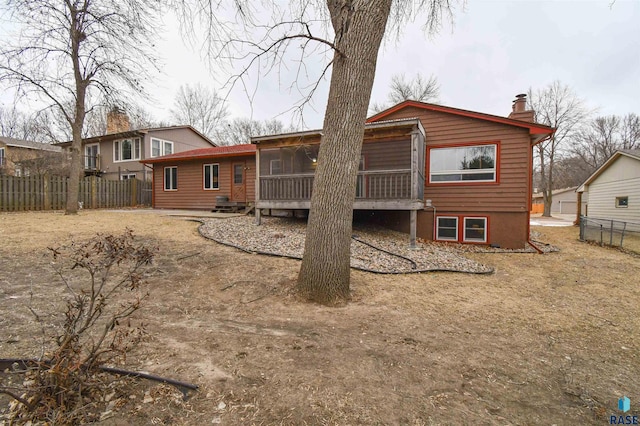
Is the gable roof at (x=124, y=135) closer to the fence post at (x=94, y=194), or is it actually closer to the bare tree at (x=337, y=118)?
the fence post at (x=94, y=194)

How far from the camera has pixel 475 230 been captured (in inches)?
371

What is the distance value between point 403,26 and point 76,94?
42.9ft

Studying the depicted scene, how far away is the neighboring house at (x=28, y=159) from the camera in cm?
2033

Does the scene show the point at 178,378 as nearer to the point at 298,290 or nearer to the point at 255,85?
the point at 298,290

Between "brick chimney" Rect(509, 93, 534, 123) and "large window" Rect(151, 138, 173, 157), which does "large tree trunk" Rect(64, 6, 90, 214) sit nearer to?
"large window" Rect(151, 138, 173, 157)

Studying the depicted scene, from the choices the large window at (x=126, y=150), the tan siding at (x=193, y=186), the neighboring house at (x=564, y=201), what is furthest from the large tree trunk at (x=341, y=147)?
the neighboring house at (x=564, y=201)

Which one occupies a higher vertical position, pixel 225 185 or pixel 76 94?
pixel 76 94

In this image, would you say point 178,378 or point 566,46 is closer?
point 178,378

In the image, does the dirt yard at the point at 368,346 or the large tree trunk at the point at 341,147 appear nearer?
the dirt yard at the point at 368,346

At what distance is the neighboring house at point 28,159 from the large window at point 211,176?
12654 mm

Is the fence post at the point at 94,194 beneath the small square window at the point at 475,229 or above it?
above

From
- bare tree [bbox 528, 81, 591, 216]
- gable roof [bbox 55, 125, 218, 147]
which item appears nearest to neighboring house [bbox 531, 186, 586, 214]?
bare tree [bbox 528, 81, 591, 216]

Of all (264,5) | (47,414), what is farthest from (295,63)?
(47,414)

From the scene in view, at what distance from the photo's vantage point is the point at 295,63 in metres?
4.26
